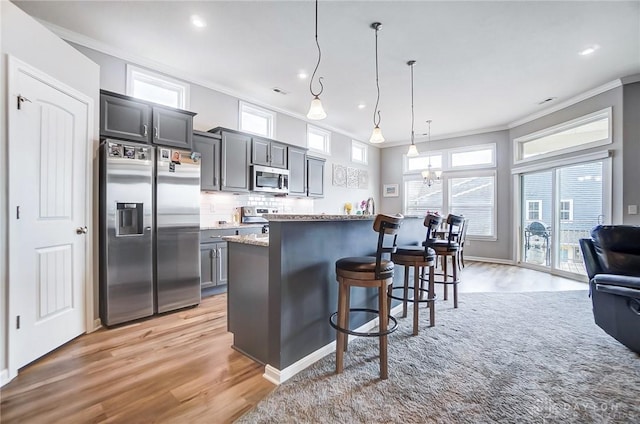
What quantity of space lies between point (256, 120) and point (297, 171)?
117 cm

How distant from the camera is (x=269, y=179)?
4887mm

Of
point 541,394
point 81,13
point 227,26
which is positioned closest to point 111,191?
→ point 81,13

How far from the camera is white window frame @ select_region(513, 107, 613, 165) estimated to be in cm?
445

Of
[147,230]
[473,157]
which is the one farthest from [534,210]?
[147,230]

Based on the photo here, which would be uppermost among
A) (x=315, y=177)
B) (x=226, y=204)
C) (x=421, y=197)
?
(x=315, y=177)

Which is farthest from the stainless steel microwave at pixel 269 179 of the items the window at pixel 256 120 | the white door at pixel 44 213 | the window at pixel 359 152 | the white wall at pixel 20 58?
the window at pixel 359 152

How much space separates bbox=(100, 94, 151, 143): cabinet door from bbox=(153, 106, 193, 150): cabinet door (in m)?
0.08

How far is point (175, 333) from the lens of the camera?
2.71 m

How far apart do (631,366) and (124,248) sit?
14.5 ft

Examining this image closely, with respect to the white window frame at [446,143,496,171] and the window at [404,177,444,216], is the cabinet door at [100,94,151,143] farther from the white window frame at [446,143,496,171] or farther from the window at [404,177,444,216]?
the white window frame at [446,143,496,171]

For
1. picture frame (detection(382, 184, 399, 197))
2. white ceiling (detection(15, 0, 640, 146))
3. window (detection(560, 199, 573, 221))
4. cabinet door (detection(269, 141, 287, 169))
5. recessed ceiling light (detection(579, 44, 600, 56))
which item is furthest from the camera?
picture frame (detection(382, 184, 399, 197))

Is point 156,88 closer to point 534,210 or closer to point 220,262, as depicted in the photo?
point 220,262

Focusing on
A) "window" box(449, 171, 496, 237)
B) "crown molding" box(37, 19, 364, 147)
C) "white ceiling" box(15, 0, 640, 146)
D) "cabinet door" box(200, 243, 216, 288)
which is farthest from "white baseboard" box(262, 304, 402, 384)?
"window" box(449, 171, 496, 237)

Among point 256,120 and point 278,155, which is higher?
point 256,120
